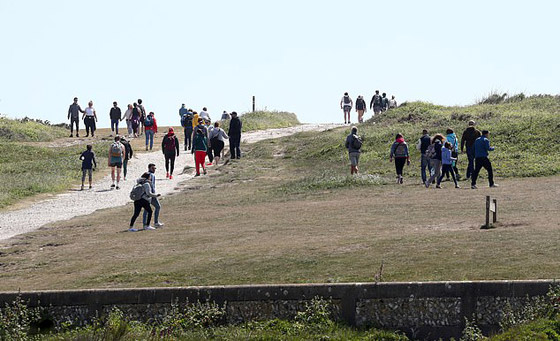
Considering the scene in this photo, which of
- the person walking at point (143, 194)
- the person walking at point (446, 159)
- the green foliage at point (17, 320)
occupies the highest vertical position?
the person walking at point (446, 159)

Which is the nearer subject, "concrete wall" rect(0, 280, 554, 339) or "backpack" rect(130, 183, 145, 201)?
"concrete wall" rect(0, 280, 554, 339)

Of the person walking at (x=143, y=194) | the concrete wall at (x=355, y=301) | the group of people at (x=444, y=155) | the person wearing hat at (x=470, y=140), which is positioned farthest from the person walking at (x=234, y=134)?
the concrete wall at (x=355, y=301)

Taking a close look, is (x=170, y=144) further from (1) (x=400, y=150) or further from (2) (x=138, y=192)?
(2) (x=138, y=192)

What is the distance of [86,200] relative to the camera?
30.1 metres

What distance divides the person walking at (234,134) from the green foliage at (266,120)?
12.1m

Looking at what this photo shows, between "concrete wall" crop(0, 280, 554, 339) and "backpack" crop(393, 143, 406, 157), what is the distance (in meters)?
15.5

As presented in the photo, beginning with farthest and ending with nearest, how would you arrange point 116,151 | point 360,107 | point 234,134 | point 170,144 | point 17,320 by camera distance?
point 360,107 → point 234,134 → point 170,144 → point 116,151 → point 17,320

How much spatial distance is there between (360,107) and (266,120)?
20.6 feet

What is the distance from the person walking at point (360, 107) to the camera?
5162 cm

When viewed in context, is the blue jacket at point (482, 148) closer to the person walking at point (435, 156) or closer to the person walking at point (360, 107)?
the person walking at point (435, 156)

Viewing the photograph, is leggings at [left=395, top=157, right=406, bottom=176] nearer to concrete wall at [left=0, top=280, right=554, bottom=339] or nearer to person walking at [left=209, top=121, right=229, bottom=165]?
person walking at [left=209, top=121, right=229, bottom=165]

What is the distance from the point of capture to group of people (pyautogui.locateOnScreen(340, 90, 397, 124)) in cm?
5149

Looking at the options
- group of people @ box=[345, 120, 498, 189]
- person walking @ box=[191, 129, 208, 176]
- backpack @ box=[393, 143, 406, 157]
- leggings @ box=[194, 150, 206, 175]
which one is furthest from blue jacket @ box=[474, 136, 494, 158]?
leggings @ box=[194, 150, 206, 175]

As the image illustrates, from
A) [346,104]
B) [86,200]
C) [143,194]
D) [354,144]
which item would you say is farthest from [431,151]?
[346,104]
